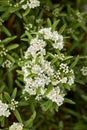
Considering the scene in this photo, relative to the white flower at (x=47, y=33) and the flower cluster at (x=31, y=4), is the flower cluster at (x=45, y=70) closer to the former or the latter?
the white flower at (x=47, y=33)

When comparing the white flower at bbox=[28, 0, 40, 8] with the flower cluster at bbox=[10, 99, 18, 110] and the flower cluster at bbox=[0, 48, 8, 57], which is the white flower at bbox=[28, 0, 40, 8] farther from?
the flower cluster at bbox=[10, 99, 18, 110]

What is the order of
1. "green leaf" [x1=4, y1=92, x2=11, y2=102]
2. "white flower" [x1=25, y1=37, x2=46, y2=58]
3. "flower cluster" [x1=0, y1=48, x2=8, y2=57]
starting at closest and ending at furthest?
"white flower" [x1=25, y1=37, x2=46, y2=58] < "green leaf" [x1=4, y1=92, x2=11, y2=102] < "flower cluster" [x1=0, y1=48, x2=8, y2=57]

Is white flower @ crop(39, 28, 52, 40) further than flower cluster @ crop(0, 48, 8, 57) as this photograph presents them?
No

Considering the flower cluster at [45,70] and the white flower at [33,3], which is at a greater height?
the white flower at [33,3]

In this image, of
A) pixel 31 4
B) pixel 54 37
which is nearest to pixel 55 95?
pixel 54 37

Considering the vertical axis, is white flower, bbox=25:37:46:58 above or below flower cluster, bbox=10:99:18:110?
above

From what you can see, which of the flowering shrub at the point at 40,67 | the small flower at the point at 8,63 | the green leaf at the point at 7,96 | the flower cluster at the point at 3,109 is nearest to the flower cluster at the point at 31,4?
the flowering shrub at the point at 40,67

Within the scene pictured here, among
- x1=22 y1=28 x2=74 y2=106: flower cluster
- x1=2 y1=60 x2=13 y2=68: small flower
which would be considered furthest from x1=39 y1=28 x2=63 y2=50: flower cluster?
x1=2 y1=60 x2=13 y2=68: small flower

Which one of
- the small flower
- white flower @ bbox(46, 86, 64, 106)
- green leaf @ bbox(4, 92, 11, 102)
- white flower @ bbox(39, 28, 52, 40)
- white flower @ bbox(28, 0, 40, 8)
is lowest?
white flower @ bbox(46, 86, 64, 106)

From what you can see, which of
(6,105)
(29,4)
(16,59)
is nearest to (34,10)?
(29,4)
